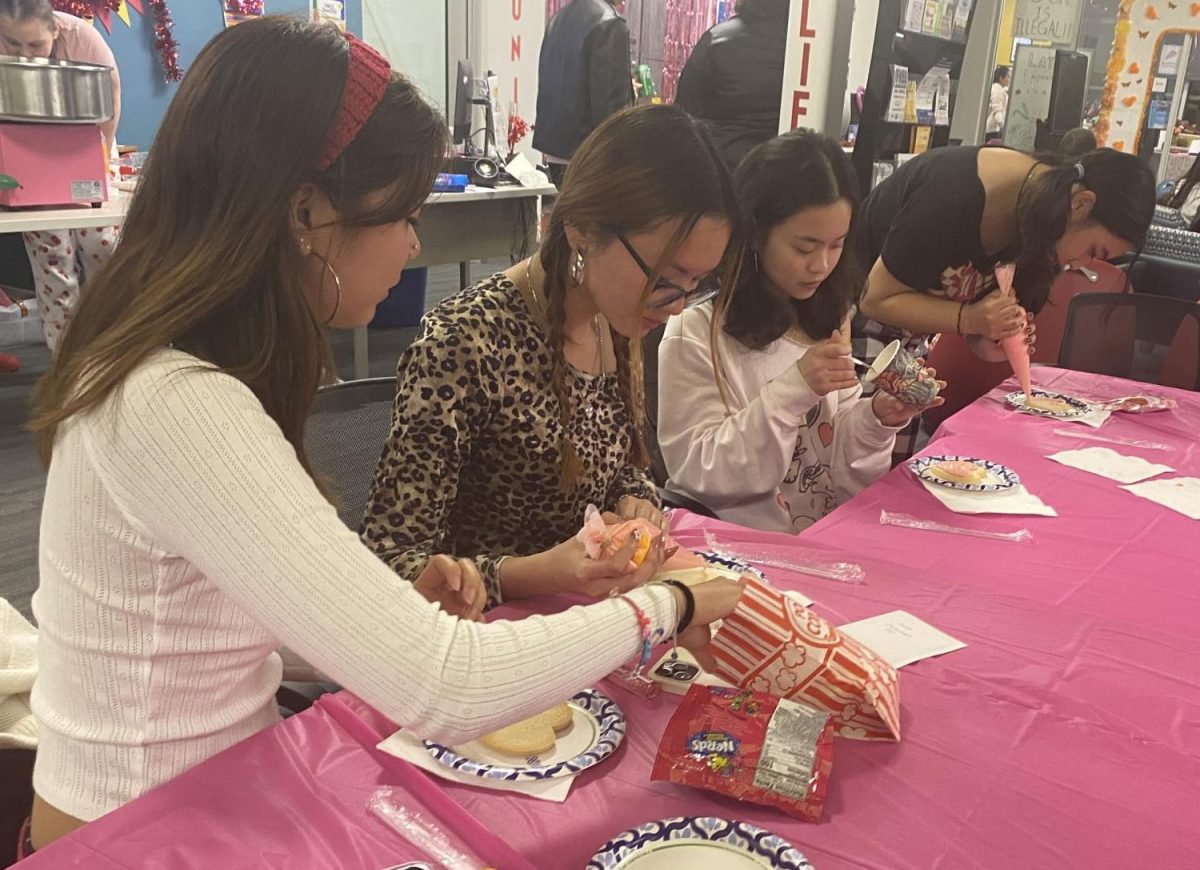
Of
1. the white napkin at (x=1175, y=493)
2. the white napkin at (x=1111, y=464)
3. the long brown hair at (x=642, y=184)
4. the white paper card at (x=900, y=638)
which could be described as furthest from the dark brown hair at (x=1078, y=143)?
the white paper card at (x=900, y=638)

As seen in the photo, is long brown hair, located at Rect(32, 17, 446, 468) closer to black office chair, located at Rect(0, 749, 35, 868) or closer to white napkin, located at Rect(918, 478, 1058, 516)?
black office chair, located at Rect(0, 749, 35, 868)

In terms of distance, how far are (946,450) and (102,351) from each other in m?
1.71

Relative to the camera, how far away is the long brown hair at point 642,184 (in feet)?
4.32

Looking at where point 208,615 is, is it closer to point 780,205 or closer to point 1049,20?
point 780,205

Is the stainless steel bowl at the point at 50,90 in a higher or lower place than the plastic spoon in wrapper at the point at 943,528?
higher

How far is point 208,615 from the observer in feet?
2.92

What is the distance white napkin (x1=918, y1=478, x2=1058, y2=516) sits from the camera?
1.72m

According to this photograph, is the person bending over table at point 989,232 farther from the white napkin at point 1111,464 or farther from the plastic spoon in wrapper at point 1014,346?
the white napkin at point 1111,464

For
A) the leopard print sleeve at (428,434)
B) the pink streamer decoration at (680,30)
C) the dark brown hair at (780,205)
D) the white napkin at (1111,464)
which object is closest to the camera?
the leopard print sleeve at (428,434)

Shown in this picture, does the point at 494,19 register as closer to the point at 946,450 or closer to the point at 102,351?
the point at 946,450

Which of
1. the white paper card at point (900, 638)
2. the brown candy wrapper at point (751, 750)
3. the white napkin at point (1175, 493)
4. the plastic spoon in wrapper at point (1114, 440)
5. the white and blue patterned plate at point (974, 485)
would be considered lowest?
the plastic spoon in wrapper at point (1114, 440)

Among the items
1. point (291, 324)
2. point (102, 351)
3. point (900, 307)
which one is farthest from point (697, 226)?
point (900, 307)

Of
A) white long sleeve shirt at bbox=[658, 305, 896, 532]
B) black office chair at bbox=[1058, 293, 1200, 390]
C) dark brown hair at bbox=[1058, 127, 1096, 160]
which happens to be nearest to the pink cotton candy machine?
white long sleeve shirt at bbox=[658, 305, 896, 532]

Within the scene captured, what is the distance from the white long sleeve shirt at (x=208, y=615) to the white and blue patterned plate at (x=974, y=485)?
39.9 inches
